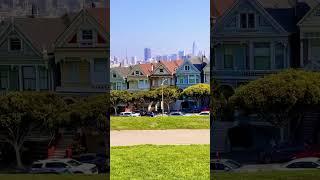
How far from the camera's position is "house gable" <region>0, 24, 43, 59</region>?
7934mm

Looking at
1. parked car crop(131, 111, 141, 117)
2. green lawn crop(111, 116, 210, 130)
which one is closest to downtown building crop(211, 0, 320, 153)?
green lawn crop(111, 116, 210, 130)

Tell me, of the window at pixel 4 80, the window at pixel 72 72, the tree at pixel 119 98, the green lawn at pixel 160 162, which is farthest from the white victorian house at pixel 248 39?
the tree at pixel 119 98

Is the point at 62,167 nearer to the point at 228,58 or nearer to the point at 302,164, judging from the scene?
the point at 228,58

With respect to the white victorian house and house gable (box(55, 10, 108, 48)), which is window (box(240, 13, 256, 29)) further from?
house gable (box(55, 10, 108, 48))

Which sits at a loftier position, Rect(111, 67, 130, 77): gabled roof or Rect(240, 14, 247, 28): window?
Rect(240, 14, 247, 28): window

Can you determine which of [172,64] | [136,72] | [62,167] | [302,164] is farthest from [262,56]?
[136,72]

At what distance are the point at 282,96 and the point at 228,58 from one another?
1.06 metres

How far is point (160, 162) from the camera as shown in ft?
52.8

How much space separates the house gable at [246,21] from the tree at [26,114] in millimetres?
2949

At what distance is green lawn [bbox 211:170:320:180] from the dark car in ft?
0.71

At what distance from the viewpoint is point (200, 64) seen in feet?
43.0

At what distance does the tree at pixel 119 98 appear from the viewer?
588 inches

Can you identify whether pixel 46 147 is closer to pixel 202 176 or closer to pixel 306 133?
pixel 306 133

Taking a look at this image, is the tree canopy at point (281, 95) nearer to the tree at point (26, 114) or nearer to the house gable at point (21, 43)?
the tree at point (26, 114)
